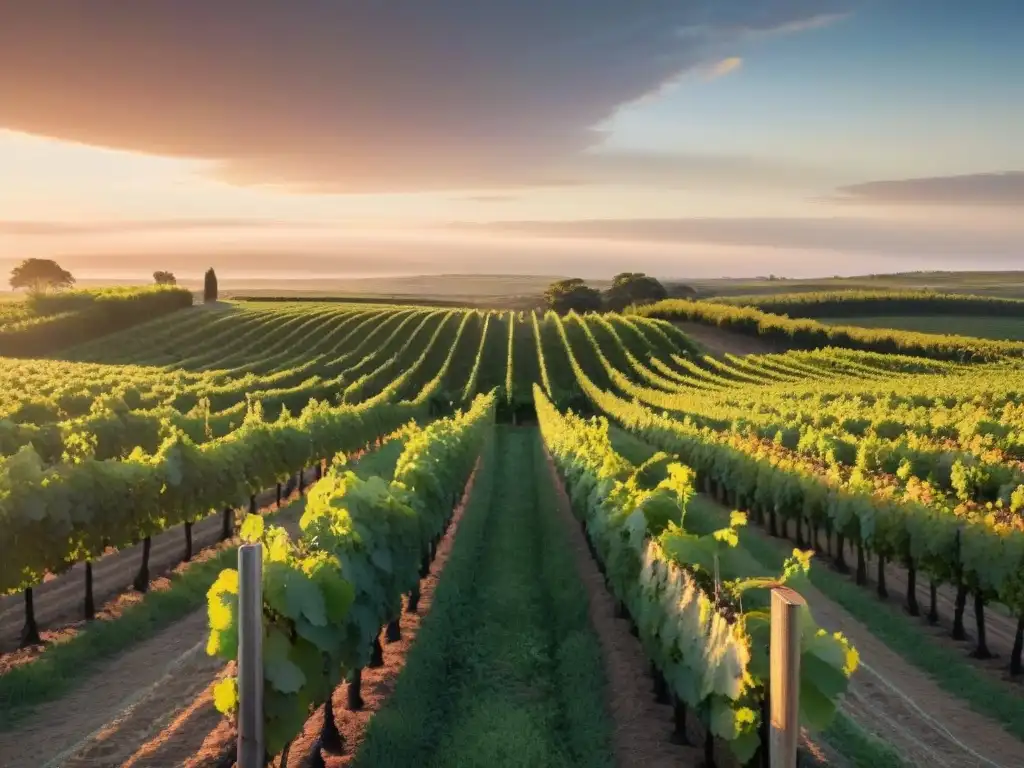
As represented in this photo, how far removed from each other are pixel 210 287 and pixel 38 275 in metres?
30.8

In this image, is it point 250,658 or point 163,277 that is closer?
point 250,658

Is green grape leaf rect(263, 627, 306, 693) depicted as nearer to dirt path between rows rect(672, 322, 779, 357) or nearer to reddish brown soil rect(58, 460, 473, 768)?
reddish brown soil rect(58, 460, 473, 768)

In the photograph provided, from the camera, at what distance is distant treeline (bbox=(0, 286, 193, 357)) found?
79.7m

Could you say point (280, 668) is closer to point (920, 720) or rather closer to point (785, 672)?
point (785, 672)

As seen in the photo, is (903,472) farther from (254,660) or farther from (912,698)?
(254,660)

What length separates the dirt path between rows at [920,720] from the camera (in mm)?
10844

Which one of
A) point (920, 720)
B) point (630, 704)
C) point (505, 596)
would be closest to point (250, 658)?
point (630, 704)

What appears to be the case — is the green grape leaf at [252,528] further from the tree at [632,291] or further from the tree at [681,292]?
the tree at [681,292]

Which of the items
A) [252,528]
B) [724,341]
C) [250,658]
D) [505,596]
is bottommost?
[505,596]

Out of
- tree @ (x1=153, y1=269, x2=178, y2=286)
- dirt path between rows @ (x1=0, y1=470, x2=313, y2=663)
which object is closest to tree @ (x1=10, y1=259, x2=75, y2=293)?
tree @ (x1=153, y1=269, x2=178, y2=286)

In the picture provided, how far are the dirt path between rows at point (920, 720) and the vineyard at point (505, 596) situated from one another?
0.06 metres

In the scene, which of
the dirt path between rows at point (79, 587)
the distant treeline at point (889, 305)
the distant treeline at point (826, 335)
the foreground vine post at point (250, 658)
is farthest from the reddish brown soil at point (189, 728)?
the distant treeline at point (889, 305)

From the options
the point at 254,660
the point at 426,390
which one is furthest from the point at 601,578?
the point at 426,390

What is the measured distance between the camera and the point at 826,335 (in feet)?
279
